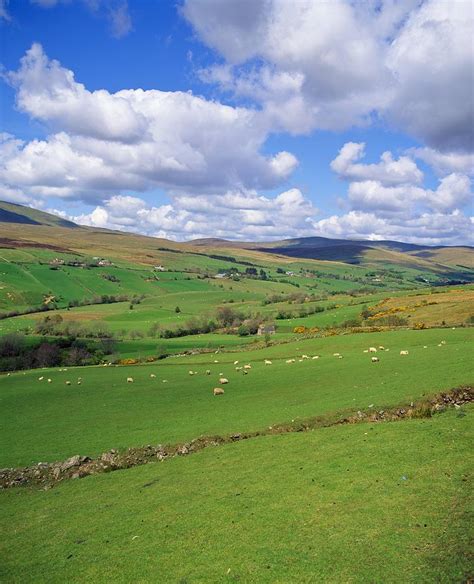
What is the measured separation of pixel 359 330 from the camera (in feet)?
228

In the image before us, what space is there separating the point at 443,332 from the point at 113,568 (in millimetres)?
48469

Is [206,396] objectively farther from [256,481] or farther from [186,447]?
[256,481]

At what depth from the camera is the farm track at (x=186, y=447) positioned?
24.6 metres

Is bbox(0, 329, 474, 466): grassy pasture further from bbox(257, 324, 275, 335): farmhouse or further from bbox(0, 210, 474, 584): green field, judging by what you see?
bbox(257, 324, 275, 335): farmhouse

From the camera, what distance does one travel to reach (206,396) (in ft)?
127

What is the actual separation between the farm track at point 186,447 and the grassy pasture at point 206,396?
1310 millimetres

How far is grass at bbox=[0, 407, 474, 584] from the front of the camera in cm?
1230

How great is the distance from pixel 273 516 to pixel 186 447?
1148 cm

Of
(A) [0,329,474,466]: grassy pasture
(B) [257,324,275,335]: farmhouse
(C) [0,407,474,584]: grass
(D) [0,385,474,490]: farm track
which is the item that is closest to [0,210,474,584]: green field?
(C) [0,407,474,584]: grass

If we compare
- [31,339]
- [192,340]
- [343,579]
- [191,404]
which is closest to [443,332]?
[191,404]

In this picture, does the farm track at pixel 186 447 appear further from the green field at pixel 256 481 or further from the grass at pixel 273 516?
the grass at pixel 273 516

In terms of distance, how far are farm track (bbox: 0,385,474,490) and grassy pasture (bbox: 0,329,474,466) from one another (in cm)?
131

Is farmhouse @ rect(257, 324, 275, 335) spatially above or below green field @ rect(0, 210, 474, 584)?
below

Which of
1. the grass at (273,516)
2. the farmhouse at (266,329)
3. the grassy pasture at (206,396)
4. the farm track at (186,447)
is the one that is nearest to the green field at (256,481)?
the grass at (273,516)
